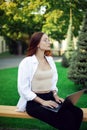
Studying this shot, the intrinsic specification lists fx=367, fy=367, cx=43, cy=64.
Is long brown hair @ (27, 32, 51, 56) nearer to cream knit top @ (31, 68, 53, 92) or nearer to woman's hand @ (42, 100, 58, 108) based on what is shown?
cream knit top @ (31, 68, 53, 92)

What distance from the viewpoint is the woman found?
166 inches

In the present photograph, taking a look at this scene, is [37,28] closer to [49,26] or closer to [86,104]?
[49,26]

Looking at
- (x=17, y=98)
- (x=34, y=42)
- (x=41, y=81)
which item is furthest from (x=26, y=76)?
(x=17, y=98)

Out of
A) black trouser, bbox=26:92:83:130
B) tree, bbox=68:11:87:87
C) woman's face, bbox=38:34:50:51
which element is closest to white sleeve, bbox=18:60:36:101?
black trouser, bbox=26:92:83:130

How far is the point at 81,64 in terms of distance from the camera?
29.9 ft

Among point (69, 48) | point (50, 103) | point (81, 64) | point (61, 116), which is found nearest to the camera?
point (61, 116)

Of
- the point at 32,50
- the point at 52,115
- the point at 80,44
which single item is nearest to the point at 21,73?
the point at 32,50

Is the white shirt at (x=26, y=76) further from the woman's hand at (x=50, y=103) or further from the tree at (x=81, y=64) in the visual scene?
the tree at (x=81, y=64)

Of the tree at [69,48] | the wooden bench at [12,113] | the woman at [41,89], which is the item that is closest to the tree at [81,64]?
the wooden bench at [12,113]

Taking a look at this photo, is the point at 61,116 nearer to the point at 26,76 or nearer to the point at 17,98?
the point at 26,76

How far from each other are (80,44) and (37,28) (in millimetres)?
14836

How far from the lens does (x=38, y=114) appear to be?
435cm

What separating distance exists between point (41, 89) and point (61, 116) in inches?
18.7

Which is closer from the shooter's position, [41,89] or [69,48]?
[41,89]
